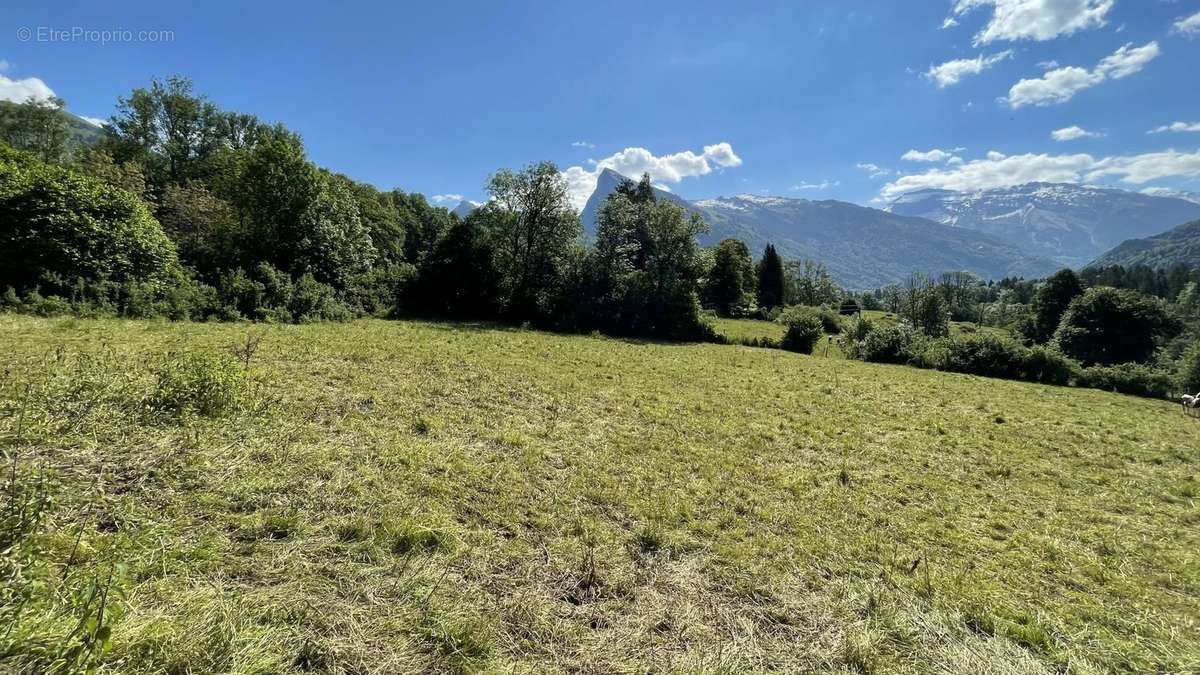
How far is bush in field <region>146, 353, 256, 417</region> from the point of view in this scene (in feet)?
19.8

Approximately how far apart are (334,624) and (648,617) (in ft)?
7.92

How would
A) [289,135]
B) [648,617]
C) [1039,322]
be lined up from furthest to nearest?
1. [1039,322]
2. [289,135]
3. [648,617]

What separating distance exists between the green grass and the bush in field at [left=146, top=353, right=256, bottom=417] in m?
0.15

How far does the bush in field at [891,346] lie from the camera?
2878 centimetres

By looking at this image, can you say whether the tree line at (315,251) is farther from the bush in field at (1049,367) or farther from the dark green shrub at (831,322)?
A: the dark green shrub at (831,322)

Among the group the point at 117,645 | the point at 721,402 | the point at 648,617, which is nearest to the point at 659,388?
the point at 721,402

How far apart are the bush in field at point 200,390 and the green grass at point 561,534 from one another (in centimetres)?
A: 15

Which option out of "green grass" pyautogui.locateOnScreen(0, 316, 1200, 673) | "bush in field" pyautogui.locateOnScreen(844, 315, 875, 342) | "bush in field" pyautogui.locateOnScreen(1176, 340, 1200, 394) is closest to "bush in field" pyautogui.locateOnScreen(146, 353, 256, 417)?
"green grass" pyautogui.locateOnScreen(0, 316, 1200, 673)

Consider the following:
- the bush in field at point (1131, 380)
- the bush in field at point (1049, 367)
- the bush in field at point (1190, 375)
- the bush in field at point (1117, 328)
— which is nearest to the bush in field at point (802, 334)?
the bush in field at point (1049, 367)

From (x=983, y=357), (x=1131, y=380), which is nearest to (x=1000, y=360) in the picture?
(x=983, y=357)

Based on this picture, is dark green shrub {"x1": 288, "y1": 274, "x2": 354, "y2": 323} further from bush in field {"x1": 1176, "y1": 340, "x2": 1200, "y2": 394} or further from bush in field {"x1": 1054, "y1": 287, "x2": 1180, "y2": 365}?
bush in field {"x1": 1054, "y1": 287, "x2": 1180, "y2": 365}

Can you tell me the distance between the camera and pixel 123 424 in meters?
5.34

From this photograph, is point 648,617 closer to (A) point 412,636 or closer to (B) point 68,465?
(A) point 412,636

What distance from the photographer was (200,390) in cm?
636
